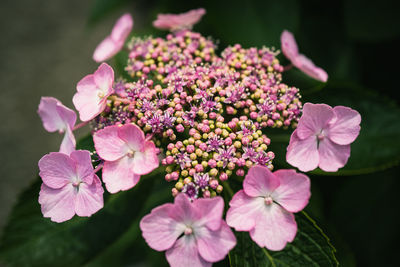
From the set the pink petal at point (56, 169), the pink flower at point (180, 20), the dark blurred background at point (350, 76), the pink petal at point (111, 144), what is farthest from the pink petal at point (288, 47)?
the pink petal at point (56, 169)

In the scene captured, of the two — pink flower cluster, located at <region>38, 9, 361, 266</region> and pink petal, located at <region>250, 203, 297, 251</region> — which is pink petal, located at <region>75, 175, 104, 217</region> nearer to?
pink flower cluster, located at <region>38, 9, 361, 266</region>

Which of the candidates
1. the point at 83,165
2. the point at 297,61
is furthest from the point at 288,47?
the point at 83,165

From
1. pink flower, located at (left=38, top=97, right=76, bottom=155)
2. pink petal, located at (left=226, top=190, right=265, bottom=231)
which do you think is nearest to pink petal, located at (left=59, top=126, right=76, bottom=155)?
pink flower, located at (left=38, top=97, right=76, bottom=155)

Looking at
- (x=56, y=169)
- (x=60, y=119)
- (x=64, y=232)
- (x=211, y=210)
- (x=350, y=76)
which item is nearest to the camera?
(x=211, y=210)

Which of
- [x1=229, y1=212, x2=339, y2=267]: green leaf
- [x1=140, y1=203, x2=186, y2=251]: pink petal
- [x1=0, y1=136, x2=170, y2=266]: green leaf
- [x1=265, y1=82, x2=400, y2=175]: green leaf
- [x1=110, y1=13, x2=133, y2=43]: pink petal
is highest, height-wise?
[x1=110, y1=13, x2=133, y2=43]: pink petal

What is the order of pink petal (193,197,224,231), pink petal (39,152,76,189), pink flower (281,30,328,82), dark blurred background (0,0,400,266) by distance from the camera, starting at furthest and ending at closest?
dark blurred background (0,0,400,266)
pink flower (281,30,328,82)
pink petal (39,152,76,189)
pink petal (193,197,224,231)

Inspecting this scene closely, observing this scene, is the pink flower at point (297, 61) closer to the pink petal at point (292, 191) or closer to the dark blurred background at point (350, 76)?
the dark blurred background at point (350, 76)

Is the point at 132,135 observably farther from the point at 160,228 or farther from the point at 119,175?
the point at 160,228
